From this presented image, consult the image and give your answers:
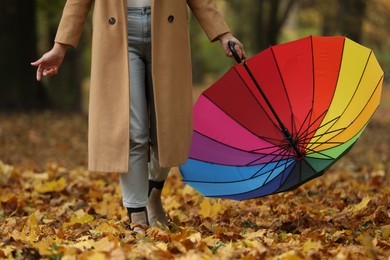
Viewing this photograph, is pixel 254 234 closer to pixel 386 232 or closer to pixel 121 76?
pixel 386 232

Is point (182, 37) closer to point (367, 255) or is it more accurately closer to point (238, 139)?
point (238, 139)

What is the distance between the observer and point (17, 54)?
14844mm

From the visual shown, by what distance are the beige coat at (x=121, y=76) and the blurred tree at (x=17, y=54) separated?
35.5ft

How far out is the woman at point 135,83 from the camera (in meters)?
4.12

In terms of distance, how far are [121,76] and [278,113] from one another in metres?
1.21

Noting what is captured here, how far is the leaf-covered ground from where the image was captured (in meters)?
3.35

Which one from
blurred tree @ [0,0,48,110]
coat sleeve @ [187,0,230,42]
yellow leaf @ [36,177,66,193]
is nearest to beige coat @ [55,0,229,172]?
coat sleeve @ [187,0,230,42]

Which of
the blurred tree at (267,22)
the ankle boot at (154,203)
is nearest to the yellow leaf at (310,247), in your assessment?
the ankle boot at (154,203)

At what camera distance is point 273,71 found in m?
4.86

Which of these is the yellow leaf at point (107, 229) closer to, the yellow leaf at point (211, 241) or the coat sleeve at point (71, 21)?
the yellow leaf at point (211, 241)

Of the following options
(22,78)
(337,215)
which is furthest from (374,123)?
(337,215)

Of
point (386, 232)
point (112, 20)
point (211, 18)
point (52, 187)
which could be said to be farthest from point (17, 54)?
point (386, 232)

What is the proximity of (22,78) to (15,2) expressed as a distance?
4.99 feet

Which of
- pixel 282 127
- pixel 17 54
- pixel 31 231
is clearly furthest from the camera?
pixel 17 54
